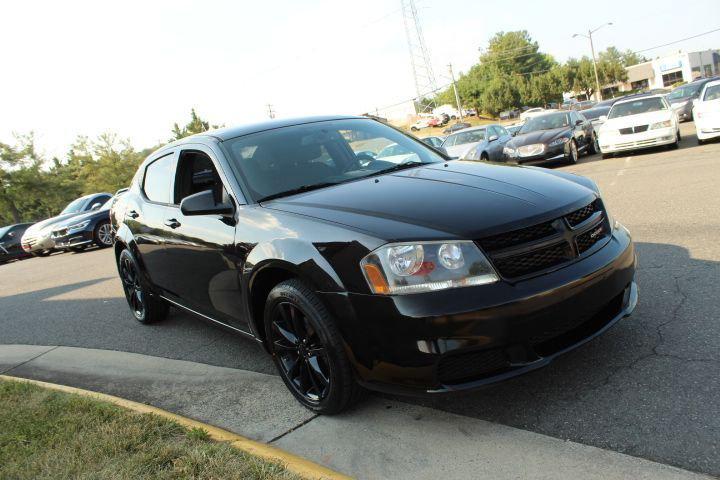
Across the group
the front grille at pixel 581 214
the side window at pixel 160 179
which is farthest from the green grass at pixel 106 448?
the front grille at pixel 581 214

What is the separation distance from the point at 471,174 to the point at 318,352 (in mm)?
1407

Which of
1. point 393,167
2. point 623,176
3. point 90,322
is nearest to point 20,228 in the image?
point 90,322

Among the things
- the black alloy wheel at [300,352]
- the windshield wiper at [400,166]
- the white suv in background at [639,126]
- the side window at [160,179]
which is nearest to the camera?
the black alloy wheel at [300,352]

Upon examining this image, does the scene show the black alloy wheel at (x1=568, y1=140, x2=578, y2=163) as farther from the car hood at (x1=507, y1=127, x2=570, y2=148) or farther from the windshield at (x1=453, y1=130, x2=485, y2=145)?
the windshield at (x1=453, y1=130, x2=485, y2=145)

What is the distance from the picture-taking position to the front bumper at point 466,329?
102 inches

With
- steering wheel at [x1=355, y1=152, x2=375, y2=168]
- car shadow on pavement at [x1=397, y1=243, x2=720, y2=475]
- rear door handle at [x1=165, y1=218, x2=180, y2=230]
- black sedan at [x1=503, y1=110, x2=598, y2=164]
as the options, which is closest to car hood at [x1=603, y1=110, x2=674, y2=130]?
black sedan at [x1=503, y1=110, x2=598, y2=164]

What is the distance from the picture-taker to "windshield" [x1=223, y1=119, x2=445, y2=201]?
146 inches

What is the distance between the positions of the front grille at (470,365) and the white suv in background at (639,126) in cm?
1337

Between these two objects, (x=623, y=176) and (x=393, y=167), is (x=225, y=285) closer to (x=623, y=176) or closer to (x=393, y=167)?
(x=393, y=167)

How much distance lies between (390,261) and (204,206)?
1.43 m

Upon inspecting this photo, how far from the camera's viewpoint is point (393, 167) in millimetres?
4023

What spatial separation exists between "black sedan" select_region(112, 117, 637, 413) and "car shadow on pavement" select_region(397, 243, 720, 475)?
28 cm

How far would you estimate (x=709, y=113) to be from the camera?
13.5 m

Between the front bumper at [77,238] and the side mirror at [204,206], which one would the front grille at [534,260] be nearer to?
the side mirror at [204,206]
